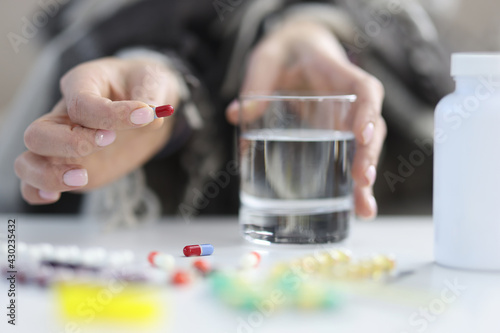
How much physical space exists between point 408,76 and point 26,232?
26.4 inches

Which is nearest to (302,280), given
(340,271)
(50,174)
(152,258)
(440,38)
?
(340,271)

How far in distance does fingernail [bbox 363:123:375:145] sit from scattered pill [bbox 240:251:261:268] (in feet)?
0.56

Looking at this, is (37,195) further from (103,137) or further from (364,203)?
(364,203)

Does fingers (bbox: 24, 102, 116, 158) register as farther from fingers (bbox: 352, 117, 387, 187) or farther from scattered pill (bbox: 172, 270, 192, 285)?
fingers (bbox: 352, 117, 387, 187)

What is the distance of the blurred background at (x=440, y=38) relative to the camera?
0.99m

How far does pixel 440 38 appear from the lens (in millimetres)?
1005

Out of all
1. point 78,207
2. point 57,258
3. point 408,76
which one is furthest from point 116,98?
point 408,76

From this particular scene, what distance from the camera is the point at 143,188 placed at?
2.49 ft

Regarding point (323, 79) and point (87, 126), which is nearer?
point (87, 126)

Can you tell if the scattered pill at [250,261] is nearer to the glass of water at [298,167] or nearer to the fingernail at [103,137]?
A: the glass of water at [298,167]

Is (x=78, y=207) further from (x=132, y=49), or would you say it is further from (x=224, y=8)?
(x=224, y=8)

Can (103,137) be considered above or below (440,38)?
below

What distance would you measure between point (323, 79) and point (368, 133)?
169mm

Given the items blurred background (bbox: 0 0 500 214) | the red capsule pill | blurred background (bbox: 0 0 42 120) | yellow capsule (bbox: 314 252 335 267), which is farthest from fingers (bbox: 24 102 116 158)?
blurred background (bbox: 0 0 42 120)
